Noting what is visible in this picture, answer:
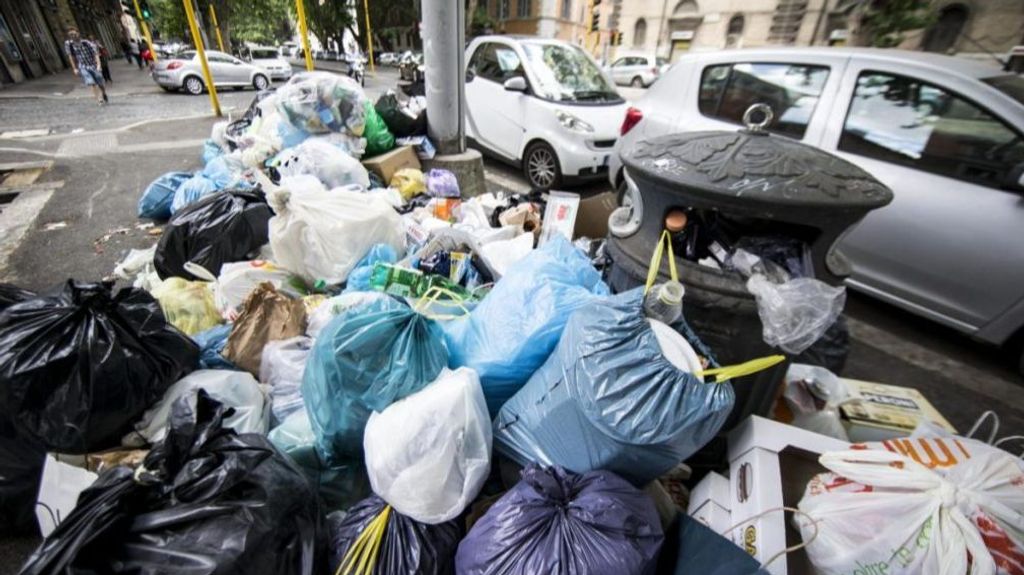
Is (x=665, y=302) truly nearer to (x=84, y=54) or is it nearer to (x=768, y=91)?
(x=768, y=91)

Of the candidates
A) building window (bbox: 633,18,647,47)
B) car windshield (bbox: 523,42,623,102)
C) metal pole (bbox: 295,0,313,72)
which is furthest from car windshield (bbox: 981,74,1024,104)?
building window (bbox: 633,18,647,47)

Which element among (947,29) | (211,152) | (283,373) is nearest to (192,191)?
(211,152)

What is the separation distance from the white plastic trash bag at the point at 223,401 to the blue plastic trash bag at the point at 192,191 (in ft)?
8.09

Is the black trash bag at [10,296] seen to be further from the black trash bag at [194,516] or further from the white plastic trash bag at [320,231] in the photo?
the black trash bag at [194,516]

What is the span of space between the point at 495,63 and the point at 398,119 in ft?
5.27

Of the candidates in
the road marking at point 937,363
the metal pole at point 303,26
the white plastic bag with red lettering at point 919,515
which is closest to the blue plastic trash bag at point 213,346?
the white plastic bag with red lettering at point 919,515

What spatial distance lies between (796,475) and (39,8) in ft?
90.8

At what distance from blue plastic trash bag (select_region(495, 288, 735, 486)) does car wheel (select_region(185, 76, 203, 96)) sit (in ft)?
49.2

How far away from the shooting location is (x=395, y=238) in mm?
2539

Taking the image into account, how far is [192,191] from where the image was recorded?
3484 millimetres

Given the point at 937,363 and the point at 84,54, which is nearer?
the point at 937,363

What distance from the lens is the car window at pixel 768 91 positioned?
9.27 ft

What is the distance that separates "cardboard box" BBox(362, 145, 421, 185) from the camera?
12.6 feet

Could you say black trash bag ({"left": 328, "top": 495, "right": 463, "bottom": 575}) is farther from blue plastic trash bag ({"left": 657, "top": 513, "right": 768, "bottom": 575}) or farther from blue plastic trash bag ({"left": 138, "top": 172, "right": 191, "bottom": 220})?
blue plastic trash bag ({"left": 138, "top": 172, "right": 191, "bottom": 220})
